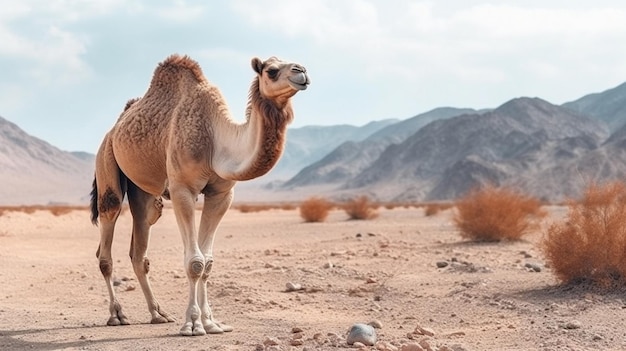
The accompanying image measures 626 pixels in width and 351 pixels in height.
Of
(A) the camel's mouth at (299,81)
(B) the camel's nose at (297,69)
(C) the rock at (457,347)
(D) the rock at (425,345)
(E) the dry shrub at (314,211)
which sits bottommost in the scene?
(C) the rock at (457,347)

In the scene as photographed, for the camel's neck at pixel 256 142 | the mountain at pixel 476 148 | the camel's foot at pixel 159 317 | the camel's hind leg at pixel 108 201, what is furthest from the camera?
the mountain at pixel 476 148

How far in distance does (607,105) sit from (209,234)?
527 feet

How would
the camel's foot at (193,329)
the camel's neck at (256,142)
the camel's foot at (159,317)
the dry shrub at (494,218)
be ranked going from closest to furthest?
the camel's neck at (256,142) → the camel's foot at (193,329) → the camel's foot at (159,317) → the dry shrub at (494,218)

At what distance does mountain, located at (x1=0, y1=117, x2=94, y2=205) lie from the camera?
14145cm

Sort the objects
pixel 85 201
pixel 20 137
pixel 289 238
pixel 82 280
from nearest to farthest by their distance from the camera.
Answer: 1. pixel 82 280
2. pixel 289 238
3. pixel 85 201
4. pixel 20 137

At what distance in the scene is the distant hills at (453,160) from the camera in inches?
3519

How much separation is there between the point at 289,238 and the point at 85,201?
124 meters

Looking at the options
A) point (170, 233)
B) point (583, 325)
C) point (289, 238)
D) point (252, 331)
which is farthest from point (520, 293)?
point (170, 233)

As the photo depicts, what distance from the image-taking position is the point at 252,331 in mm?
8461

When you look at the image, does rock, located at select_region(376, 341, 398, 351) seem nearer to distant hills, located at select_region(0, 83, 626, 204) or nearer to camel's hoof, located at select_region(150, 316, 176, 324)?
camel's hoof, located at select_region(150, 316, 176, 324)

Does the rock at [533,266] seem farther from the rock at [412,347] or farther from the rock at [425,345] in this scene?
the rock at [412,347]

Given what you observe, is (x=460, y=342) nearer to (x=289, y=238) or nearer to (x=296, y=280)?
(x=296, y=280)

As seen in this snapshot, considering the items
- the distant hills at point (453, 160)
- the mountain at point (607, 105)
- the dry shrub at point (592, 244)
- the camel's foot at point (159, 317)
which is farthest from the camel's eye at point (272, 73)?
the mountain at point (607, 105)

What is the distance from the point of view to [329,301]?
10898 mm
